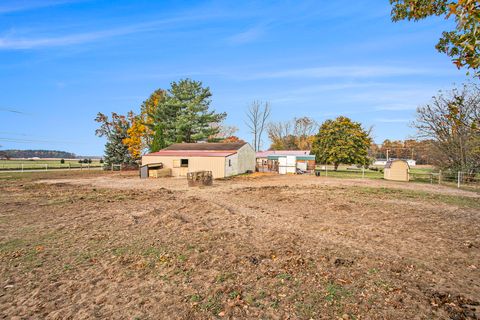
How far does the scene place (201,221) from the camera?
28.2ft

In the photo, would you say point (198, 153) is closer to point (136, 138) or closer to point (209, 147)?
point (209, 147)

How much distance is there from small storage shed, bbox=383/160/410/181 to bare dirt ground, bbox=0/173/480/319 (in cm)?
1731

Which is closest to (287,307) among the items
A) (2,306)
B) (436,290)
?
→ (436,290)

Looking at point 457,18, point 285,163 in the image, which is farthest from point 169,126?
point 457,18

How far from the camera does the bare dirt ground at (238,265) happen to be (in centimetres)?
366

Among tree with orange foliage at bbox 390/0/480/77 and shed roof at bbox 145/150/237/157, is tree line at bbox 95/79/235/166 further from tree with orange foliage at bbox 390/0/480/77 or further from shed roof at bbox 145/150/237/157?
tree with orange foliage at bbox 390/0/480/77

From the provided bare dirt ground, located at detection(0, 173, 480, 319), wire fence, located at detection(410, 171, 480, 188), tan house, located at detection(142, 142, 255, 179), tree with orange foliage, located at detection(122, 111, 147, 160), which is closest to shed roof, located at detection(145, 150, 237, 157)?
tan house, located at detection(142, 142, 255, 179)

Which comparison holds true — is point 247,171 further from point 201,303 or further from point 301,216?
point 201,303

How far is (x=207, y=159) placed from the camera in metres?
27.3

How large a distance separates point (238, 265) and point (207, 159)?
889 inches

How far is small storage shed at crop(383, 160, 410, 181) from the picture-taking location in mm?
25344

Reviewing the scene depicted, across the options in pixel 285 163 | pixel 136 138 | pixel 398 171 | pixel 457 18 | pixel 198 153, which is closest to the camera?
pixel 457 18

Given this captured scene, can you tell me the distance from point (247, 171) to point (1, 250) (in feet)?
91.6

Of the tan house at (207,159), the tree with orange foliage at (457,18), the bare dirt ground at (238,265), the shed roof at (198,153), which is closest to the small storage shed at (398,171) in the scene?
the tan house at (207,159)
